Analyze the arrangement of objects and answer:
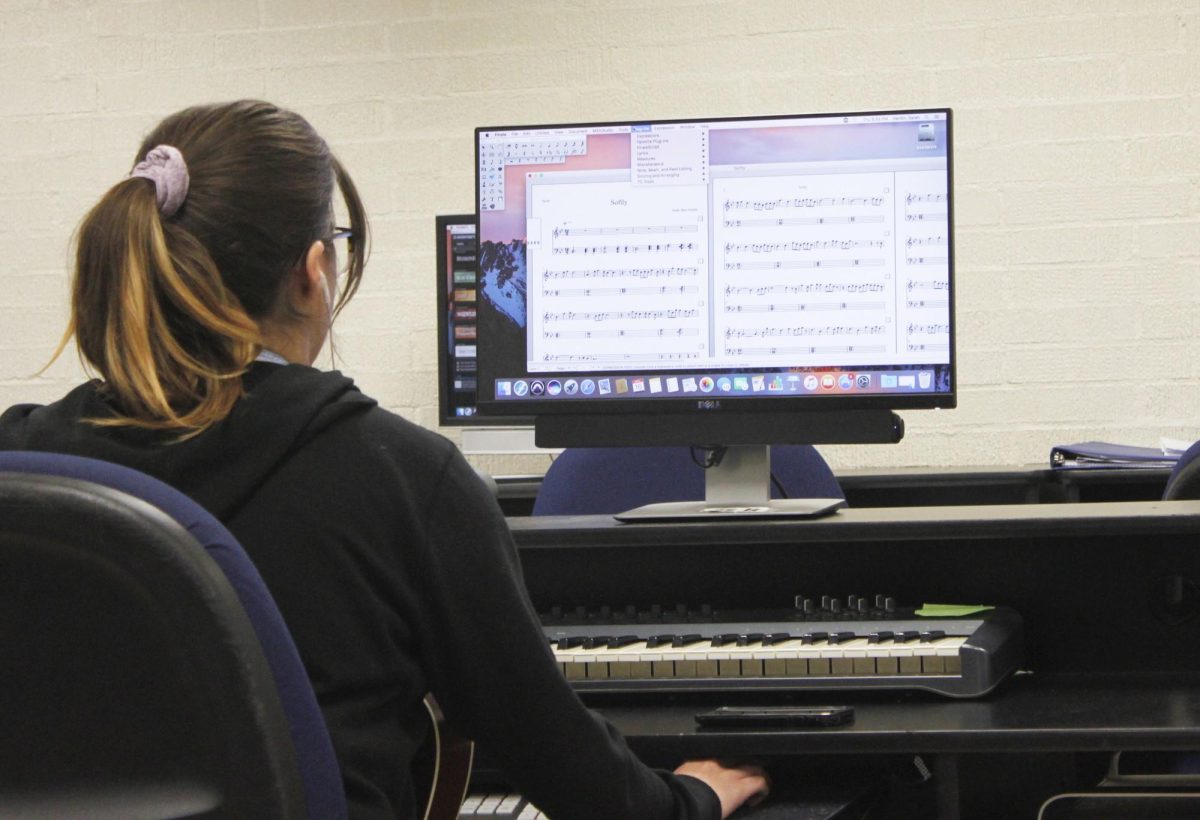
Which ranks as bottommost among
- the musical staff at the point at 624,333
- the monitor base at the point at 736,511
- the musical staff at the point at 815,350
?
the monitor base at the point at 736,511

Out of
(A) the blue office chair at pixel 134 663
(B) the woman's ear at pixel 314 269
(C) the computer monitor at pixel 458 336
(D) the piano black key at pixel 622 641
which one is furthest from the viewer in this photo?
(C) the computer monitor at pixel 458 336

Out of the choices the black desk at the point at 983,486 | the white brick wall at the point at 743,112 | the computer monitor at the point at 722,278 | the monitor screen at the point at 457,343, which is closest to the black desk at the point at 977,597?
the computer monitor at the point at 722,278

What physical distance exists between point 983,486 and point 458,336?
118 cm

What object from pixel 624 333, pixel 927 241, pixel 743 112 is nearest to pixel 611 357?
pixel 624 333

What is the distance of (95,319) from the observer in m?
0.99

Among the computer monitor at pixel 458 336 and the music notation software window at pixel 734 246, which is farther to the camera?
the computer monitor at pixel 458 336

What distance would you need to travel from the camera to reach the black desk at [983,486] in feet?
8.56

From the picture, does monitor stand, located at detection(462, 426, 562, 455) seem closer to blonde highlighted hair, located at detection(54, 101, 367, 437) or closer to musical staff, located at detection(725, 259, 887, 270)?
musical staff, located at detection(725, 259, 887, 270)

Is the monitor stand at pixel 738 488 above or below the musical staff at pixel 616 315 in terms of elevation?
below

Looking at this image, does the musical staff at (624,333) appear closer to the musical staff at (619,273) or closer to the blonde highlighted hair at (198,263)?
the musical staff at (619,273)

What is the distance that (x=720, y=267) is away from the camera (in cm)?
150

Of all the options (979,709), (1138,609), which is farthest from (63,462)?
(1138,609)

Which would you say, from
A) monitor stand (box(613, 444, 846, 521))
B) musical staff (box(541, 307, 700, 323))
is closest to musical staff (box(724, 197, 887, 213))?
musical staff (box(541, 307, 700, 323))

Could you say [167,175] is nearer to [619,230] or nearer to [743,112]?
[619,230]
